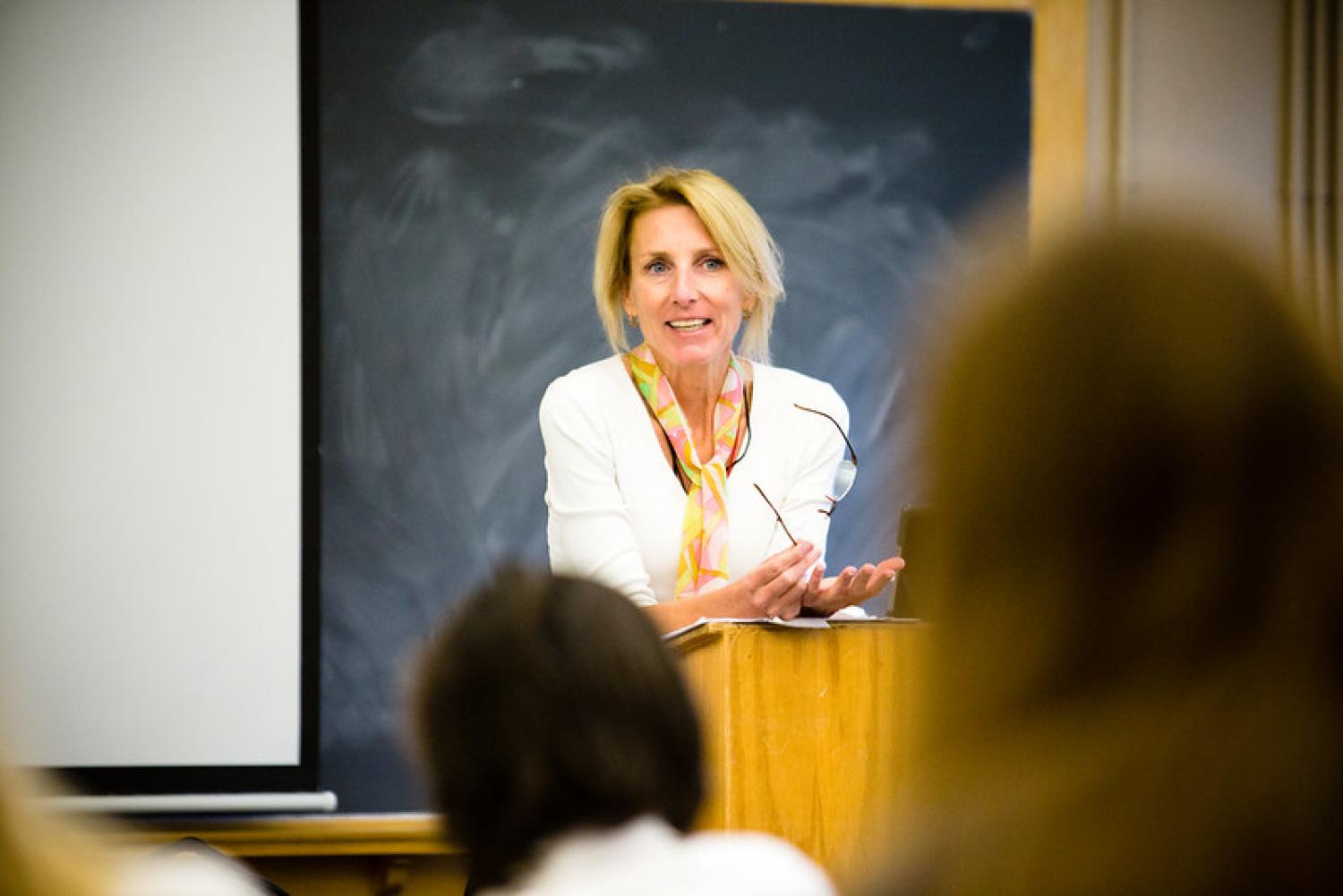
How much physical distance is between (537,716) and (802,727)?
4.74 feet

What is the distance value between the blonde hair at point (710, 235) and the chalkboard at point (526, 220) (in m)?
0.86

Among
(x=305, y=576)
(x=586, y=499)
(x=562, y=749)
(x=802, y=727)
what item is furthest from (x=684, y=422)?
(x=562, y=749)

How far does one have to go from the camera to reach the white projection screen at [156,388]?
12.6 ft

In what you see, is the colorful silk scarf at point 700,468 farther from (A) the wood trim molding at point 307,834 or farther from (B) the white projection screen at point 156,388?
(A) the wood trim molding at point 307,834

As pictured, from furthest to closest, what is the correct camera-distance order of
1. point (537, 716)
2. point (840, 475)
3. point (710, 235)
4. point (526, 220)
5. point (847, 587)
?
point (526, 220) < point (710, 235) < point (840, 475) < point (847, 587) < point (537, 716)

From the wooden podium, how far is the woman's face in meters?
0.97

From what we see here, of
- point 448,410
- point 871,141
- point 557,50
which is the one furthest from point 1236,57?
point 448,410

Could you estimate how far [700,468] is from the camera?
10.1 feet

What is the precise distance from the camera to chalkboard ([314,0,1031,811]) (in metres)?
4.15

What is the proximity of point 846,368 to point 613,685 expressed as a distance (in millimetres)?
3519

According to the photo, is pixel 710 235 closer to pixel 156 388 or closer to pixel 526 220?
pixel 526 220

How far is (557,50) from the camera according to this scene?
4.27 metres

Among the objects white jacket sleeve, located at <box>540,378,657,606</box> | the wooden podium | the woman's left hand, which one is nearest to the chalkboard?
white jacket sleeve, located at <box>540,378,657,606</box>

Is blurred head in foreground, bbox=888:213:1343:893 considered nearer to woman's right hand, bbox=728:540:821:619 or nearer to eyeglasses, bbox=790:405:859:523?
woman's right hand, bbox=728:540:821:619
